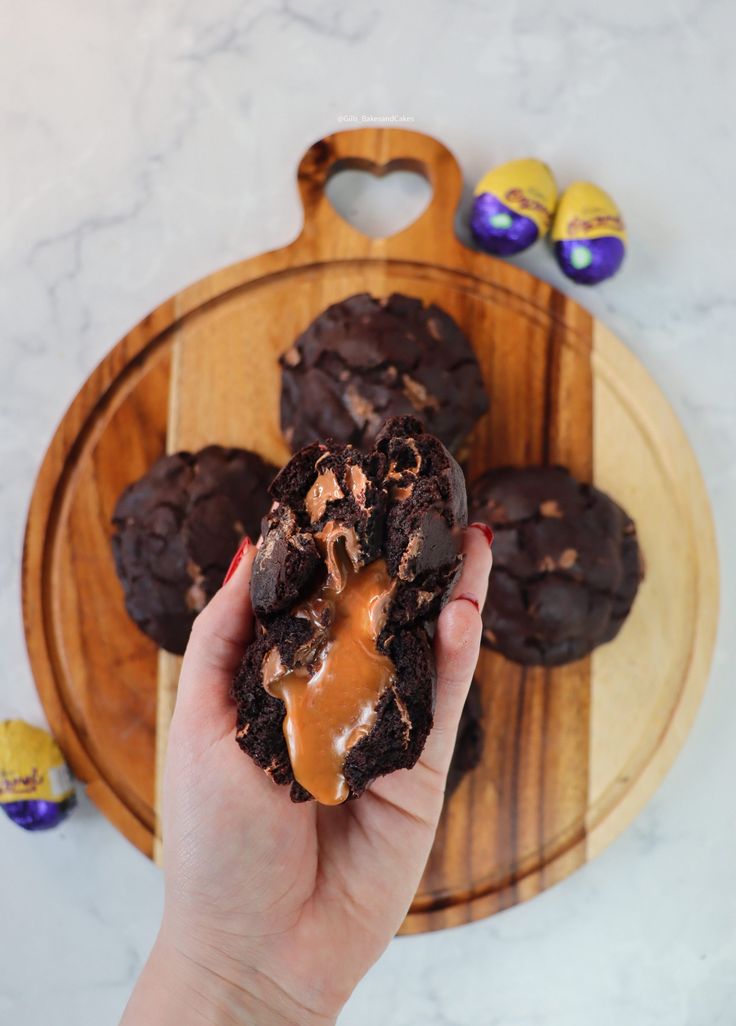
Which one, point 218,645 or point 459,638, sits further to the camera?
point 218,645

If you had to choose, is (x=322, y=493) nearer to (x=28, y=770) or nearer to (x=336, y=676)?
(x=336, y=676)

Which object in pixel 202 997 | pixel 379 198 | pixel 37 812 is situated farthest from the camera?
pixel 379 198

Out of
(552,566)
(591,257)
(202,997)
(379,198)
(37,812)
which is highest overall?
(379,198)

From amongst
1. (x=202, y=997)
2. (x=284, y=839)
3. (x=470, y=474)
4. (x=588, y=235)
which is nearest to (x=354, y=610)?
(x=284, y=839)

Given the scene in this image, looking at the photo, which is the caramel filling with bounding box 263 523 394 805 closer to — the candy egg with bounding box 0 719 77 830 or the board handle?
the candy egg with bounding box 0 719 77 830

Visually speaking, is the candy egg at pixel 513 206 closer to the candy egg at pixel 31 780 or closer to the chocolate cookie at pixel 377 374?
the chocolate cookie at pixel 377 374

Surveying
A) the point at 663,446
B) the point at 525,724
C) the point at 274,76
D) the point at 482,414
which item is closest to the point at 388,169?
the point at 274,76

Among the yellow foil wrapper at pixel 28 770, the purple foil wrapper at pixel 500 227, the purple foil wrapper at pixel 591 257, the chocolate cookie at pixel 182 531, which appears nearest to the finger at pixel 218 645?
the chocolate cookie at pixel 182 531
